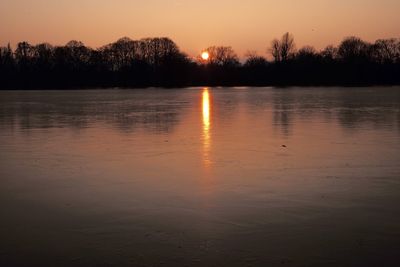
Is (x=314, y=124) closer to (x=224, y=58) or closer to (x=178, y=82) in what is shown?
(x=178, y=82)

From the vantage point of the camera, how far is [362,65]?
113 meters

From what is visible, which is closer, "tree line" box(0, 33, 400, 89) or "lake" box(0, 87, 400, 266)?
"lake" box(0, 87, 400, 266)

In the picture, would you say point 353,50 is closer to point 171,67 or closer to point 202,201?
point 171,67

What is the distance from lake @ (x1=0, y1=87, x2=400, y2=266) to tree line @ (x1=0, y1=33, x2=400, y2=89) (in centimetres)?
9887

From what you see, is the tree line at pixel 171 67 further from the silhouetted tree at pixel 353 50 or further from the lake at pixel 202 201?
the lake at pixel 202 201

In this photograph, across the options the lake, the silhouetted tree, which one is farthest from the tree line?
the lake

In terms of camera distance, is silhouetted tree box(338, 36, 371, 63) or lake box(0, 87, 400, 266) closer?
lake box(0, 87, 400, 266)

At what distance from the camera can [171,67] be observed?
124m

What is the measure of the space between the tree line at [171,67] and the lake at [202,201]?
98.9m

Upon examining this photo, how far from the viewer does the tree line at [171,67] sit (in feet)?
372

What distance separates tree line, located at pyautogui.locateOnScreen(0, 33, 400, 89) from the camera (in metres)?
114

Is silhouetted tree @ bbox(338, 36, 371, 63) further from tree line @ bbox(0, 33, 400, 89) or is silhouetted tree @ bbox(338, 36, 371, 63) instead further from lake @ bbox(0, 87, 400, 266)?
lake @ bbox(0, 87, 400, 266)

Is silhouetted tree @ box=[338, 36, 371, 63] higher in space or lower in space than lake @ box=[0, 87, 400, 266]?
higher

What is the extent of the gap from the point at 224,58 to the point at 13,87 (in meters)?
58.3
